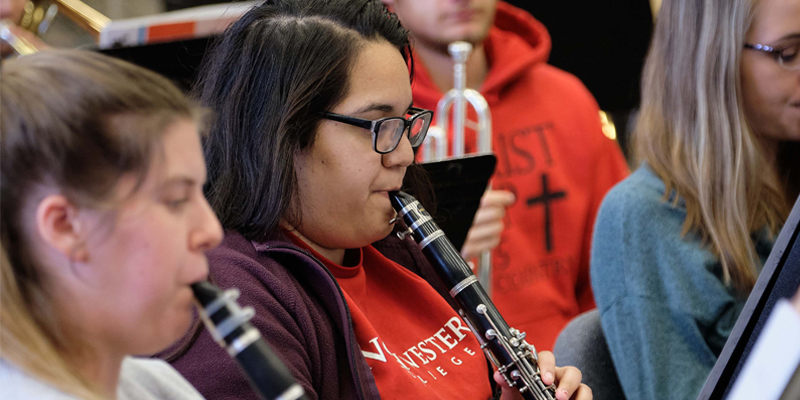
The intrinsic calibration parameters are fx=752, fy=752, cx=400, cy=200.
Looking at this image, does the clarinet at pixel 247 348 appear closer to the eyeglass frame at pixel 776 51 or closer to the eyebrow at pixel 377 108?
the eyebrow at pixel 377 108

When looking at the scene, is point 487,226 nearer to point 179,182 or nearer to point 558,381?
point 558,381

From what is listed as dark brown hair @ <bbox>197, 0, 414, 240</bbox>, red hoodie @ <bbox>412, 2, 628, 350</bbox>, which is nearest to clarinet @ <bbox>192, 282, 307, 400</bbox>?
dark brown hair @ <bbox>197, 0, 414, 240</bbox>

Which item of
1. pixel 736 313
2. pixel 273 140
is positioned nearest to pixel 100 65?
pixel 273 140

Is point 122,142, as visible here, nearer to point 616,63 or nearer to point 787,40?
point 787,40

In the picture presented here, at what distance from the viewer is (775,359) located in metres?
0.56

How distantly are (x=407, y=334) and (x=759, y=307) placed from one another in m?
A: 0.51

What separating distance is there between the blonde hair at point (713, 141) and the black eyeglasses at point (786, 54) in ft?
0.17

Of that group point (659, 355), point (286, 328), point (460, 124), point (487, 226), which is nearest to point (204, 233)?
point (286, 328)

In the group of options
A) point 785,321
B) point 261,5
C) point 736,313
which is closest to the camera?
point 785,321

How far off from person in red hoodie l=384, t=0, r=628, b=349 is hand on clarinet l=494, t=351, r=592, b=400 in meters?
0.83

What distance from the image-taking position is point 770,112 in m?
1.45

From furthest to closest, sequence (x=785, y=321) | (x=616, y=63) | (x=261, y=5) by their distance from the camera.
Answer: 1. (x=616, y=63)
2. (x=261, y=5)
3. (x=785, y=321)

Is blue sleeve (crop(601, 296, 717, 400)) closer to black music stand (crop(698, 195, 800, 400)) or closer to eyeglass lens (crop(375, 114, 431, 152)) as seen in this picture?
black music stand (crop(698, 195, 800, 400))

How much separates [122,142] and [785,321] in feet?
1.74
